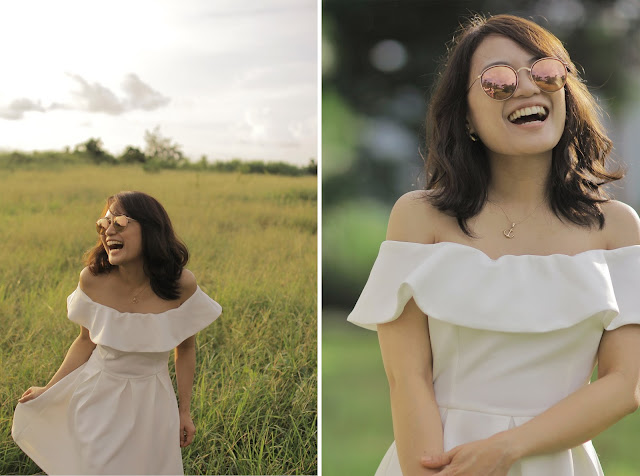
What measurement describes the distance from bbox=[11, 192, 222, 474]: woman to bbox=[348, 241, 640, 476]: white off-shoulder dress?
1.13 meters

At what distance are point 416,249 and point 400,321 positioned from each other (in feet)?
0.45

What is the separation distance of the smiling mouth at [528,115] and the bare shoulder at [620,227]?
0.22m

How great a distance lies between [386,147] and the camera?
3912 millimetres

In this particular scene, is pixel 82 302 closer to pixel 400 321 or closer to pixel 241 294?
pixel 241 294

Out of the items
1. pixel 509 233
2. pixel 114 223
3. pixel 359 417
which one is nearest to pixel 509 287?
pixel 509 233

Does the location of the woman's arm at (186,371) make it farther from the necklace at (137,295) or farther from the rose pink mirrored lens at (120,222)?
the rose pink mirrored lens at (120,222)

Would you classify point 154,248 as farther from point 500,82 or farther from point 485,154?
point 500,82

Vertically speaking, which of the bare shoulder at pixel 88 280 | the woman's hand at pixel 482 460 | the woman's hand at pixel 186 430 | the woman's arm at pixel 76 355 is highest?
the bare shoulder at pixel 88 280

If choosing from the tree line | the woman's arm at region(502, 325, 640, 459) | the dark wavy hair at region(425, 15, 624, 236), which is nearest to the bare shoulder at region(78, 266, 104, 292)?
the tree line

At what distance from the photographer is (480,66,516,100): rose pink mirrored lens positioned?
1286mm

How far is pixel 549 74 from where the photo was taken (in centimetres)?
128

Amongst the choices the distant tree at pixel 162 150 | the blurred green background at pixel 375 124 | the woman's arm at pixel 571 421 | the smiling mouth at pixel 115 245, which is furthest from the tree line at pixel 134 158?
the woman's arm at pixel 571 421

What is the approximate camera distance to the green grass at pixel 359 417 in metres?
3.15

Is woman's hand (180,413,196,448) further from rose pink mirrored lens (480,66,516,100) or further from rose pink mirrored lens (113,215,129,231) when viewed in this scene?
rose pink mirrored lens (480,66,516,100)
